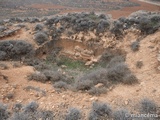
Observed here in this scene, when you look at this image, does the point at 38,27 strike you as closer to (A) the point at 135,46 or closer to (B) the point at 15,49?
(B) the point at 15,49

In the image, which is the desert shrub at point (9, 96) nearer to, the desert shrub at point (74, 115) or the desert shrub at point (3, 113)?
the desert shrub at point (3, 113)

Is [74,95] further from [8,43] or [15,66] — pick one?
[8,43]

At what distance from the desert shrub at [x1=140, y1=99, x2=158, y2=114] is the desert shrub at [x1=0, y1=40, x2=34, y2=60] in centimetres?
734

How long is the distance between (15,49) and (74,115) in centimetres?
683

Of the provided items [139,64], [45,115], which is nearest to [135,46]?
[139,64]

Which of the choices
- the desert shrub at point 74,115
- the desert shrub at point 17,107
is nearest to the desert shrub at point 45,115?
the desert shrub at point 74,115

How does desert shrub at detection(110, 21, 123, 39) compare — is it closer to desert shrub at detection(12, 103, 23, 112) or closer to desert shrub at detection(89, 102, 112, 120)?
desert shrub at detection(89, 102, 112, 120)

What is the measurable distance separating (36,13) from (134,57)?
2125cm

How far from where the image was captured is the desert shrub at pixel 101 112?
585cm

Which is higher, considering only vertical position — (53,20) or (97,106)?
(53,20)

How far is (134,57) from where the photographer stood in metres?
9.64

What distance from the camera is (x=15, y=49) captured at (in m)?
11.3

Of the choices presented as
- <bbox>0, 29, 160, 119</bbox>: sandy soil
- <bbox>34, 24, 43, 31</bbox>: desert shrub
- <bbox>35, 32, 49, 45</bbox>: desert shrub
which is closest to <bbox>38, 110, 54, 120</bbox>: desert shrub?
<bbox>0, 29, 160, 119</bbox>: sandy soil

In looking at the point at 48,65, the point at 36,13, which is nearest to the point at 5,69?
the point at 48,65
